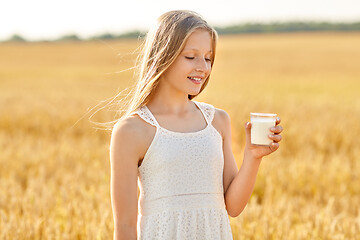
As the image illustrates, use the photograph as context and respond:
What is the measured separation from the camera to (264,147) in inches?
68.1

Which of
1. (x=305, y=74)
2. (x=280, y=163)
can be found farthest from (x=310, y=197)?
(x=305, y=74)

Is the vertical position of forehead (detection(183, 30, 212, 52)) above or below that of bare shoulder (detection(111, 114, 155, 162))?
above

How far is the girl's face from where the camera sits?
70.9 inches

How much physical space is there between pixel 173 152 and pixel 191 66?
31cm

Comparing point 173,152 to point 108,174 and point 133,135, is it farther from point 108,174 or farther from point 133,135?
point 108,174

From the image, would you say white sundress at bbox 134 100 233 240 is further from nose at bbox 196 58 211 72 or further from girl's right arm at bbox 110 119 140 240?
nose at bbox 196 58 211 72

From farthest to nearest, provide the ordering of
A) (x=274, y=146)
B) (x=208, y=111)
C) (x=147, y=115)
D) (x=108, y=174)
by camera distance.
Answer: (x=108, y=174) < (x=208, y=111) < (x=147, y=115) < (x=274, y=146)

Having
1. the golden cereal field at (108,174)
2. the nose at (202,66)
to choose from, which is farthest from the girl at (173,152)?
the golden cereal field at (108,174)

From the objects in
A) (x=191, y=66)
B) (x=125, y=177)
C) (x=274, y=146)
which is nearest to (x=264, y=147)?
(x=274, y=146)

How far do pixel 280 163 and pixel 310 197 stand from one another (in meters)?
0.80

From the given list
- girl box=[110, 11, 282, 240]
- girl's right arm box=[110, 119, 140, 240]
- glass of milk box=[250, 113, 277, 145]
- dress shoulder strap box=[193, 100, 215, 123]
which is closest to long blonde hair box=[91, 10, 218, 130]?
girl box=[110, 11, 282, 240]

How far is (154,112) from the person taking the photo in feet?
6.00

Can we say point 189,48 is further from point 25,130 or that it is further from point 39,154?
point 25,130

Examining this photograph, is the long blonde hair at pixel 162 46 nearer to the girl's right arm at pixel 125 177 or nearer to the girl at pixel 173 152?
the girl at pixel 173 152
